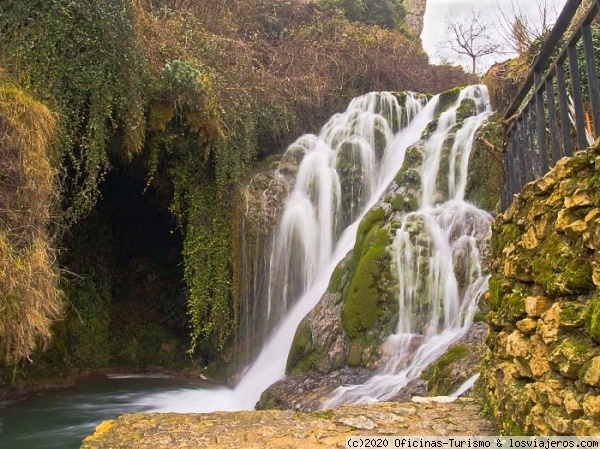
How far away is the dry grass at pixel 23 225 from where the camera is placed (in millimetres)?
4867

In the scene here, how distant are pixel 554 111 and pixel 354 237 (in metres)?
5.91

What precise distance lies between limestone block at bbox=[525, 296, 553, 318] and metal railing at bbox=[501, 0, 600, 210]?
705mm

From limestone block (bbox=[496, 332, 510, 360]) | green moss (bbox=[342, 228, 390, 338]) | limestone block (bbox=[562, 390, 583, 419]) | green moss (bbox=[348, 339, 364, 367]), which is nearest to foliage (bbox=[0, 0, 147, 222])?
green moss (bbox=[342, 228, 390, 338])

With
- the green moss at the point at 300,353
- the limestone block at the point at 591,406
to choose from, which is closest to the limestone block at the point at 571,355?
the limestone block at the point at 591,406

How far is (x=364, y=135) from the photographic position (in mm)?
10312

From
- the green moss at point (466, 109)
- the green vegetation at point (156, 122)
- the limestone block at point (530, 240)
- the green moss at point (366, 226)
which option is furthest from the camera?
the green moss at point (466, 109)

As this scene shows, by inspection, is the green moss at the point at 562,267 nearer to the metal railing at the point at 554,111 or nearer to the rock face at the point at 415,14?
the metal railing at the point at 554,111

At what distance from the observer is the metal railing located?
223cm

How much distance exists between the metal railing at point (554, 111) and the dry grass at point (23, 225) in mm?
4441

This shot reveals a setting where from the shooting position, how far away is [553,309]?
224 centimetres

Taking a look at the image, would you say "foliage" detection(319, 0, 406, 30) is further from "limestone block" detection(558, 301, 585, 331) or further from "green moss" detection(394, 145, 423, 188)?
"limestone block" detection(558, 301, 585, 331)

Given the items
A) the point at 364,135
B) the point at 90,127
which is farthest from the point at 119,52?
the point at 364,135

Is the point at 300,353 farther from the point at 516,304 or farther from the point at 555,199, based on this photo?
the point at 555,199

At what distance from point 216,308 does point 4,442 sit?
345 cm
